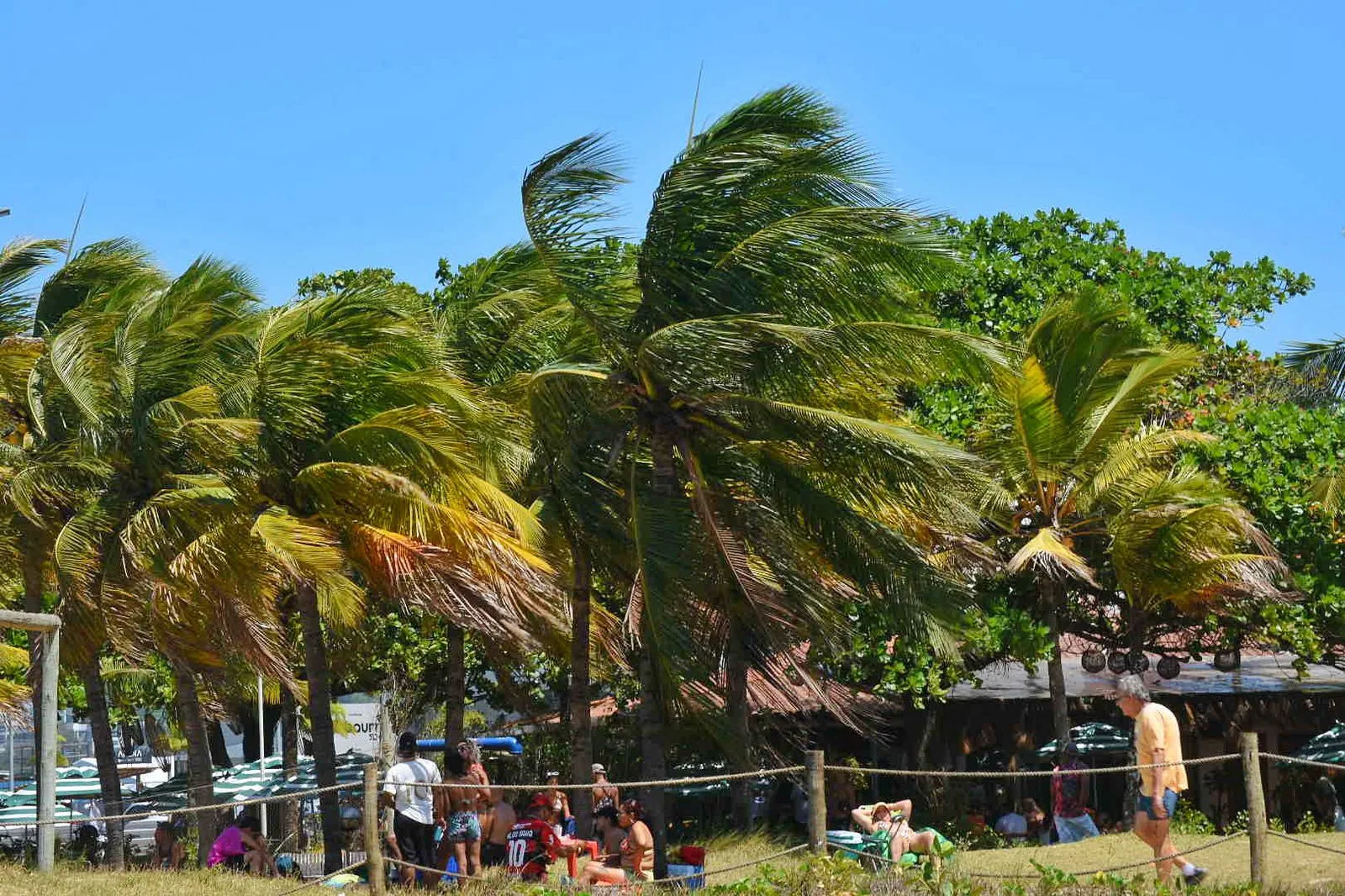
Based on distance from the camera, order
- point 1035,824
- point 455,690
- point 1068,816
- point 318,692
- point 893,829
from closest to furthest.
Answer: point 893,829 < point 1068,816 < point 318,692 < point 1035,824 < point 455,690

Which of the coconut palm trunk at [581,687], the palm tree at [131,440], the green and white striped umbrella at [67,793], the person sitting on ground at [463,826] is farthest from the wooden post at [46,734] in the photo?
the green and white striped umbrella at [67,793]

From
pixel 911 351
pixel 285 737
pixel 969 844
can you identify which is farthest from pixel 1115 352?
pixel 285 737

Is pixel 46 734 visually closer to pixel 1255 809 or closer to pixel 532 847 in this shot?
pixel 532 847

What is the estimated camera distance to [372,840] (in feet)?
33.8

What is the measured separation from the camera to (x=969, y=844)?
1809 centimetres

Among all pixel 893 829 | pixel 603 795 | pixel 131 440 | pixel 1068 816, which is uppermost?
pixel 131 440

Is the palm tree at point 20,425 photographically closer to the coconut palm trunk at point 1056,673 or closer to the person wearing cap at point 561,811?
the person wearing cap at point 561,811

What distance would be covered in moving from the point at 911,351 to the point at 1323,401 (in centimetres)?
1321

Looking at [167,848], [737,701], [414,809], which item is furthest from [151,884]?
[737,701]

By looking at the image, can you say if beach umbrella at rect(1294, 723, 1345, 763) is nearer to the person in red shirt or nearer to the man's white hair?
the man's white hair

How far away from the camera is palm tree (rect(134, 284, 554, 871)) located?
44.6 feet

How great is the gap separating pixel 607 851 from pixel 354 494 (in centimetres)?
391

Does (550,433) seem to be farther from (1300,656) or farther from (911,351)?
(1300,656)

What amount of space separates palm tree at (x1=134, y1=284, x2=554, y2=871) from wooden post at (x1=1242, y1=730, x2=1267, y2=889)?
650cm
